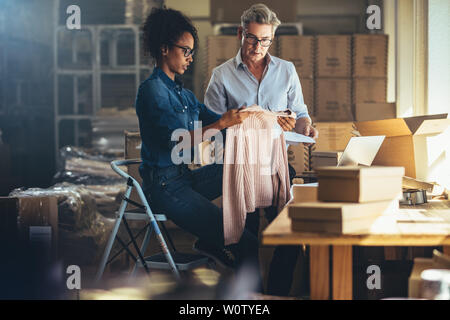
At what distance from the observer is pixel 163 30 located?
2604 millimetres

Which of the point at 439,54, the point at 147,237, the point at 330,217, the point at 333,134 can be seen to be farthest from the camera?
the point at 333,134

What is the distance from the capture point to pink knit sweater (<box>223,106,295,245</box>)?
2.33 m

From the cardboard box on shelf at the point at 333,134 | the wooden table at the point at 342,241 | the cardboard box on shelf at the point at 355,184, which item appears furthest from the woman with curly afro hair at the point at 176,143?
the cardboard box on shelf at the point at 333,134

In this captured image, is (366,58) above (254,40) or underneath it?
above

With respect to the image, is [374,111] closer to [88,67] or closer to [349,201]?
[349,201]

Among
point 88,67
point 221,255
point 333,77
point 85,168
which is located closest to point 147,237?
point 221,255

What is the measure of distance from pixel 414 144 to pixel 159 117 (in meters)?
1.32

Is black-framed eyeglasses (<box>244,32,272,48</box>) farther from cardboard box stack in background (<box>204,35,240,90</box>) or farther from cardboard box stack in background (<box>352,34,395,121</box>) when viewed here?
→ cardboard box stack in background (<box>352,34,395,121</box>)

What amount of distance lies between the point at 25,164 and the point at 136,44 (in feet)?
7.25

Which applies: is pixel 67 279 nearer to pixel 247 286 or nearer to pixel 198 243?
pixel 198 243

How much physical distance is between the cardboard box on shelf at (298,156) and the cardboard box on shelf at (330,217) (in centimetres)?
252

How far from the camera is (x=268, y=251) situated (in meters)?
3.39

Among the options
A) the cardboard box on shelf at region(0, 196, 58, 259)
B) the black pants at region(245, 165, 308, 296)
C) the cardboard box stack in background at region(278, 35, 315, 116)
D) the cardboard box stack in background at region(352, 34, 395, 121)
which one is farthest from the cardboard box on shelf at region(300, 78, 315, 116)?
the black pants at region(245, 165, 308, 296)
